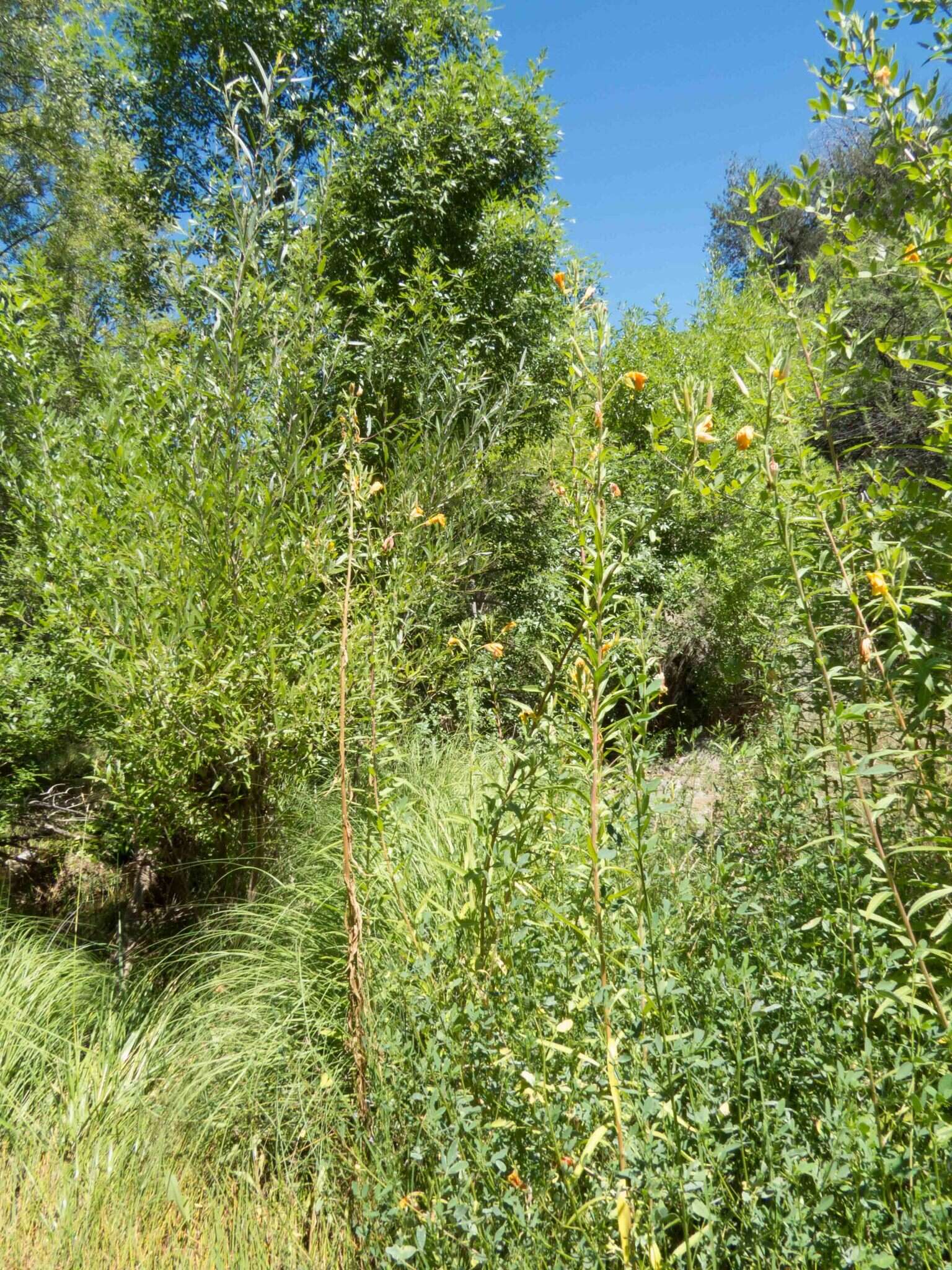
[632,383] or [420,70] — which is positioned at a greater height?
[420,70]

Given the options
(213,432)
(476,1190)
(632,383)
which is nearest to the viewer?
(632,383)

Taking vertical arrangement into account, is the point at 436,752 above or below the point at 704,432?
below

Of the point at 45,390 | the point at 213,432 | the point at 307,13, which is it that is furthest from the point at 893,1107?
the point at 307,13

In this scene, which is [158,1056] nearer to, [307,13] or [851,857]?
[851,857]

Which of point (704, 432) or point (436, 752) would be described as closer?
point (704, 432)

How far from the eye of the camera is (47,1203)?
1651mm

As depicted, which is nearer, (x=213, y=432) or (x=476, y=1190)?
(x=476, y=1190)

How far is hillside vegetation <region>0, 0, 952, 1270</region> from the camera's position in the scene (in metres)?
1.19

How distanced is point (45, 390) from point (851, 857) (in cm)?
333

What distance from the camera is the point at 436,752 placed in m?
4.14

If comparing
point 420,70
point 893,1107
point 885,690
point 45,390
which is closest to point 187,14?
point 420,70

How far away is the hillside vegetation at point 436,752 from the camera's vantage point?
3.91ft

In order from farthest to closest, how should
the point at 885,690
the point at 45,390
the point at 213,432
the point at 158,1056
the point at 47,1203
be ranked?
the point at 45,390
the point at 213,432
the point at 158,1056
the point at 47,1203
the point at 885,690

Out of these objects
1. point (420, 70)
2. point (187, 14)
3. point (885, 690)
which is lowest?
point (885, 690)
